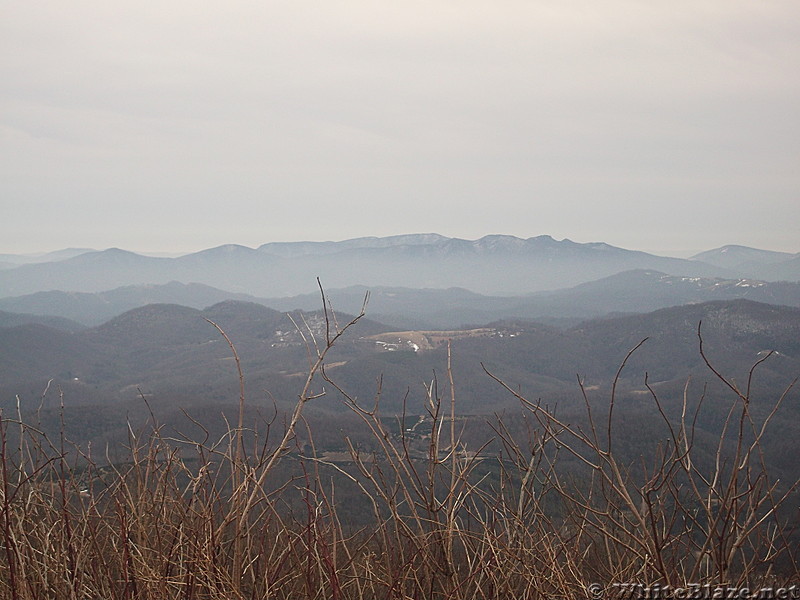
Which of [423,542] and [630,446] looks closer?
[423,542]

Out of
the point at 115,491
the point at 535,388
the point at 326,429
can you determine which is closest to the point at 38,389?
the point at 326,429

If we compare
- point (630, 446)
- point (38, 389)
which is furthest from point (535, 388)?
point (38, 389)

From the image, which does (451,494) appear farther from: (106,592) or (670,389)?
(670,389)

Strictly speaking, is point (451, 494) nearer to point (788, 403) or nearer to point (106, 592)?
point (106, 592)

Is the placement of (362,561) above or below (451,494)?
below

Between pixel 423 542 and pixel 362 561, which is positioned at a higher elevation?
pixel 423 542

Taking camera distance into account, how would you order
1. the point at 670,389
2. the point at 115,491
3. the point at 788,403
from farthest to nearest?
the point at 670,389 < the point at 788,403 < the point at 115,491

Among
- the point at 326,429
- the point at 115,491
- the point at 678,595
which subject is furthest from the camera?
the point at 326,429

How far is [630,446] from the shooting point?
319ft

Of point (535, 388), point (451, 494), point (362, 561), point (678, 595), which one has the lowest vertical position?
point (535, 388)

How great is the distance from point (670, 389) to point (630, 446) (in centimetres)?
6594

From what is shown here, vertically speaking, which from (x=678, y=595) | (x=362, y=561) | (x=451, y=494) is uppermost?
(x=451, y=494)

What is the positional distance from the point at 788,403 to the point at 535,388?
6820 cm

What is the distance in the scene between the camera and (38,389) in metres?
197
